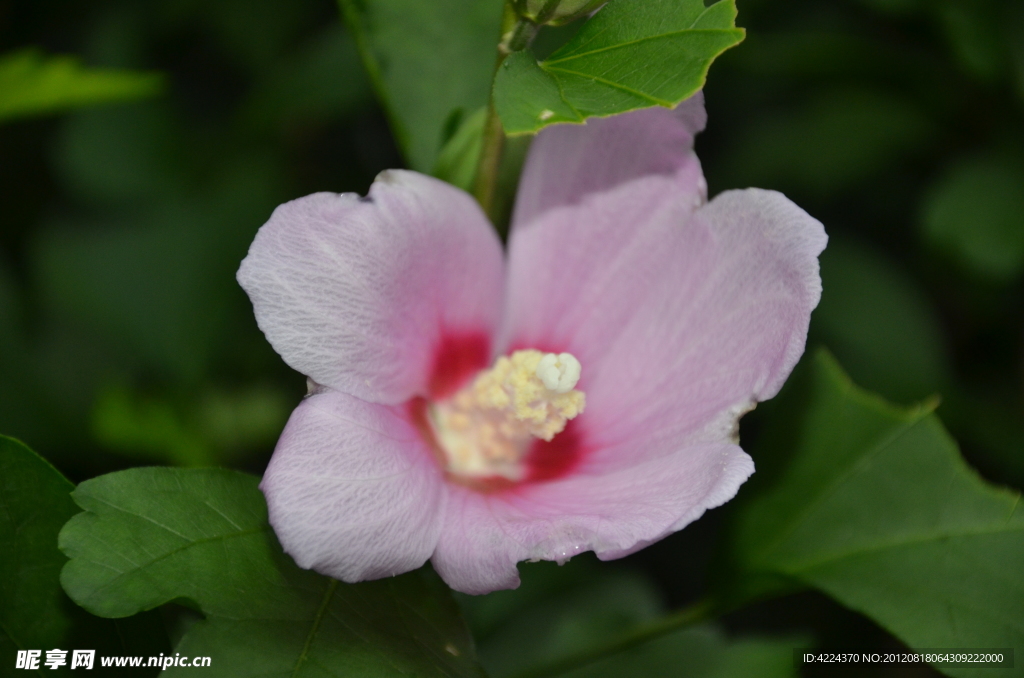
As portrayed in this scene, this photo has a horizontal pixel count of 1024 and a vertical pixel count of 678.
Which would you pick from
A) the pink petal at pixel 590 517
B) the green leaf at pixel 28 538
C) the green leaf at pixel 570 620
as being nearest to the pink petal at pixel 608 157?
the pink petal at pixel 590 517

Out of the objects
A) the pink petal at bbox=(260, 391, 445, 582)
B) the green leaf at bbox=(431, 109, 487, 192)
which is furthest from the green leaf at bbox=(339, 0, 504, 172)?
the pink petal at bbox=(260, 391, 445, 582)

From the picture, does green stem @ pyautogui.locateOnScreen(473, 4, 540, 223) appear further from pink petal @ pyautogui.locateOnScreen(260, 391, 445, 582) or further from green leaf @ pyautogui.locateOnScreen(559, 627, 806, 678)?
green leaf @ pyautogui.locateOnScreen(559, 627, 806, 678)

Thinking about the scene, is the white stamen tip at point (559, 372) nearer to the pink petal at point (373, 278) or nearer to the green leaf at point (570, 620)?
the pink petal at point (373, 278)

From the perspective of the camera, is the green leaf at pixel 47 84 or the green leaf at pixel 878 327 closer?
the green leaf at pixel 47 84

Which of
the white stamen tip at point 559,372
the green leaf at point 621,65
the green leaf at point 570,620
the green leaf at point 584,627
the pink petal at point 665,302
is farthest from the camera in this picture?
the green leaf at point 570,620

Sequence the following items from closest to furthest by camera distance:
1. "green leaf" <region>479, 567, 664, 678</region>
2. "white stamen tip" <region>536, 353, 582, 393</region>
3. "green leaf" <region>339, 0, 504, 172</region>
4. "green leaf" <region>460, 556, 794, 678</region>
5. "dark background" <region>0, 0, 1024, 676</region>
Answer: "white stamen tip" <region>536, 353, 582, 393</region>
"green leaf" <region>339, 0, 504, 172</region>
"green leaf" <region>460, 556, 794, 678</region>
"green leaf" <region>479, 567, 664, 678</region>
"dark background" <region>0, 0, 1024, 676</region>

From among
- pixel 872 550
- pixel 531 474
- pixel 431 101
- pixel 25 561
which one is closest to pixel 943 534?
pixel 872 550
